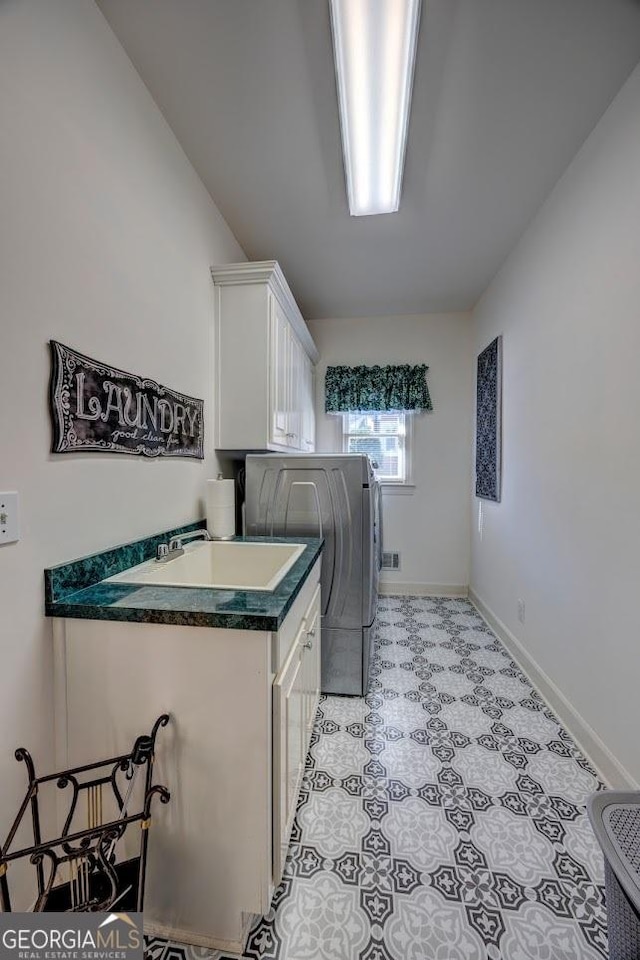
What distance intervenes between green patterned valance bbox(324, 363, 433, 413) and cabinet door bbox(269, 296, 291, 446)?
1071mm

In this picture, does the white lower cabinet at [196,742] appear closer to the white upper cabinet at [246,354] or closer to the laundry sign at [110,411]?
the laundry sign at [110,411]

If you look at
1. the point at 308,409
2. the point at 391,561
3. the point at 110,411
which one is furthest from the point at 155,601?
the point at 391,561

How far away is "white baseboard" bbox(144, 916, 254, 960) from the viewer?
3.31 feet

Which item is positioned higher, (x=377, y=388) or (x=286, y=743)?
(x=377, y=388)

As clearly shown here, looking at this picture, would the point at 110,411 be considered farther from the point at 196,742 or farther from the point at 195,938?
the point at 195,938

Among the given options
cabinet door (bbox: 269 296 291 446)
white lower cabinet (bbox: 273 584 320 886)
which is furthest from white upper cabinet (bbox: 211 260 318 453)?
white lower cabinet (bbox: 273 584 320 886)

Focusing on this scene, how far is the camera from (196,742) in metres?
0.99

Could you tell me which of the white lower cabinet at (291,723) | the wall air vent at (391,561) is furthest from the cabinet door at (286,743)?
the wall air vent at (391,561)

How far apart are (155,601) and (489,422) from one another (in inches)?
110

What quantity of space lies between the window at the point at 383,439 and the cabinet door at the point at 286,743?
2.59 m

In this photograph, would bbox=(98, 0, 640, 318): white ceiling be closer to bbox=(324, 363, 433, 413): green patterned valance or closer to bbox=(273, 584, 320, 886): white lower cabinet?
bbox=(324, 363, 433, 413): green patterned valance

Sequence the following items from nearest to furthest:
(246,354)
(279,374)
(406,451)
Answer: (246,354)
(279,374)
(406,451)

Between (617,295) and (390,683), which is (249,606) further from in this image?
(617,295)

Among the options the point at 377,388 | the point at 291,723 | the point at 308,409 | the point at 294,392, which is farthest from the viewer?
the point at 377,388
